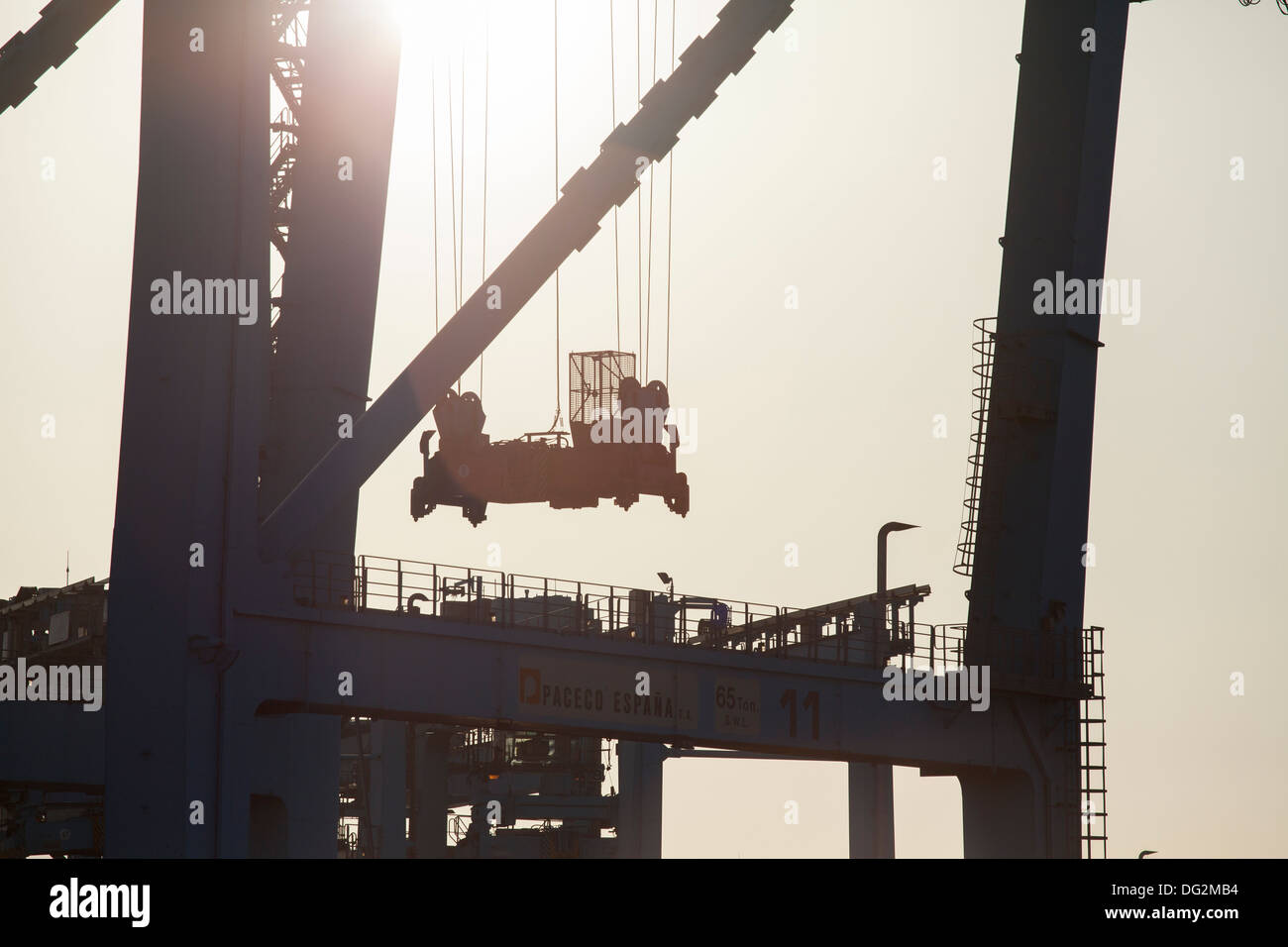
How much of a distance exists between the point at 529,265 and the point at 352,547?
6547 millimetres

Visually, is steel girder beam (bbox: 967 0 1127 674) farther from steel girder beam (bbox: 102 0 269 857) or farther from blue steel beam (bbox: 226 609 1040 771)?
steel girder beam (bbox: 102 0 269 857)

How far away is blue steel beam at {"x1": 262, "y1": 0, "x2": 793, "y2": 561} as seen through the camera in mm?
31969

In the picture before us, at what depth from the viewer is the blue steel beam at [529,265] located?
32.0 m

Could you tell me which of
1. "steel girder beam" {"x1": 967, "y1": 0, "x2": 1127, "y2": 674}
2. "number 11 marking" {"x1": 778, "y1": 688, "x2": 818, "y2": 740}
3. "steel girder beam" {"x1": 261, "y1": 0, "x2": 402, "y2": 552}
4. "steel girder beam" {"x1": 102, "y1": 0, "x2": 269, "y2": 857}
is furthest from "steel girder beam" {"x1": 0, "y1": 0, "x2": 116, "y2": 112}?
"steel girder beam" {"x1": 967, "y1": 0, "x2": 1127, "y2": 674}

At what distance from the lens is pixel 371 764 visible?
75.5 meters

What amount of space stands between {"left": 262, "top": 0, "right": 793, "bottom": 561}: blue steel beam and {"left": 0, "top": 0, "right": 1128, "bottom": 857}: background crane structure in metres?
0.05

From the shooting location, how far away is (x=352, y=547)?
3644 centimetres

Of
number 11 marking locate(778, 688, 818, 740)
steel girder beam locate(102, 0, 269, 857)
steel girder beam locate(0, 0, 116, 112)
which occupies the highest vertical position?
steel girder beam locate(0, 0, 116, 112)

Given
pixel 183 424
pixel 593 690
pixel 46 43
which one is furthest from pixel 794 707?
pixel 46 43

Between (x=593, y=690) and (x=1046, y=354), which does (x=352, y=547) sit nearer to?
(x=593, y=690)

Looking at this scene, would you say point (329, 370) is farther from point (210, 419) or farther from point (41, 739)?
point (41, 739)
